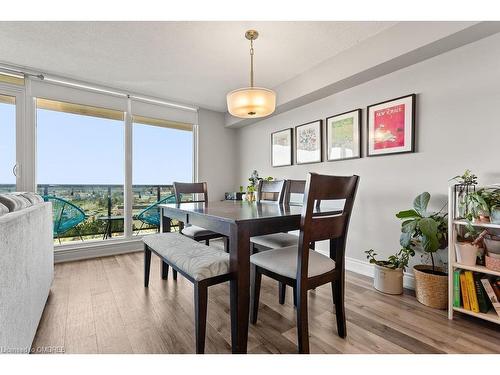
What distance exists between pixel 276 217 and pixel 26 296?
1.35 m

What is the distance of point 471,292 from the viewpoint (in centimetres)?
160

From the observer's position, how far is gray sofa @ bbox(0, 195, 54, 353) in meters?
0.89

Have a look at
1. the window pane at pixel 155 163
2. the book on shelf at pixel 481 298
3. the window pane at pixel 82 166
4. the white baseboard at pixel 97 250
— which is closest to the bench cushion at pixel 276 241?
the book on shelf at pixel 481 298

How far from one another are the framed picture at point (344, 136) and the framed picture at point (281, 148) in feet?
2.09

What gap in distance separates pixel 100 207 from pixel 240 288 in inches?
121

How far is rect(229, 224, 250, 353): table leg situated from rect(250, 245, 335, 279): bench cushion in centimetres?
20

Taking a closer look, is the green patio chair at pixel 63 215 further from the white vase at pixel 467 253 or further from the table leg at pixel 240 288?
the white vase at pixel 467 253

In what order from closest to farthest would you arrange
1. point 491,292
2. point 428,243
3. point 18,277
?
point 18,277 → point 491,292 → point 428,243

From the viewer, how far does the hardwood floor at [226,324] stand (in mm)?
1354

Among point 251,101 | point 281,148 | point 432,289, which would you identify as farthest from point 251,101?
point 432,289

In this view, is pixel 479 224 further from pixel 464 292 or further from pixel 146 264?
pixel 146 264

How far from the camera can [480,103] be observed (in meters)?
1.79

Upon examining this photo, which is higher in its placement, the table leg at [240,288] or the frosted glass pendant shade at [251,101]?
the frosted glass pendant shade at [251,101]
